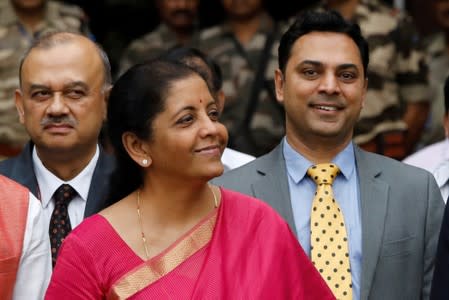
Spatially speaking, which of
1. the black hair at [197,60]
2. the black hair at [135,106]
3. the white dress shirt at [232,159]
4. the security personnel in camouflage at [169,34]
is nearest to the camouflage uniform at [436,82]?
the security personnel in camouflage at [169,34]

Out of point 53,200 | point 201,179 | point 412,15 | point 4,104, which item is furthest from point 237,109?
point 201,179

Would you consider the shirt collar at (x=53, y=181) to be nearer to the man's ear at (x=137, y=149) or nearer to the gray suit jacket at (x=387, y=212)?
the gray suit jacket at (x=387, y=212)

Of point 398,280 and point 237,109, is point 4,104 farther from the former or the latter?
point 398,280

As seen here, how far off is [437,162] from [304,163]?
1.27 metres

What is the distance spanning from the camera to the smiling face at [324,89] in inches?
209

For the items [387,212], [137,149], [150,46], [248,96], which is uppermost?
[150,46]

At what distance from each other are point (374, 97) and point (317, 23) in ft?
7.49

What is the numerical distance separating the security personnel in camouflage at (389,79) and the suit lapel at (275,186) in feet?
7.50

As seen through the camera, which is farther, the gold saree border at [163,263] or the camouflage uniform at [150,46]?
the camouflage uniform at [150,46]

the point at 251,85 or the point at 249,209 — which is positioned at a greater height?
the point at 251,85

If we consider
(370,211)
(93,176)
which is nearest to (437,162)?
(370,211)

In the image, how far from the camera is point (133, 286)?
4.36 metres

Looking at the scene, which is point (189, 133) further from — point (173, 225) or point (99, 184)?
point (99, 184)

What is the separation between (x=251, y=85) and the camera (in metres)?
7.78
